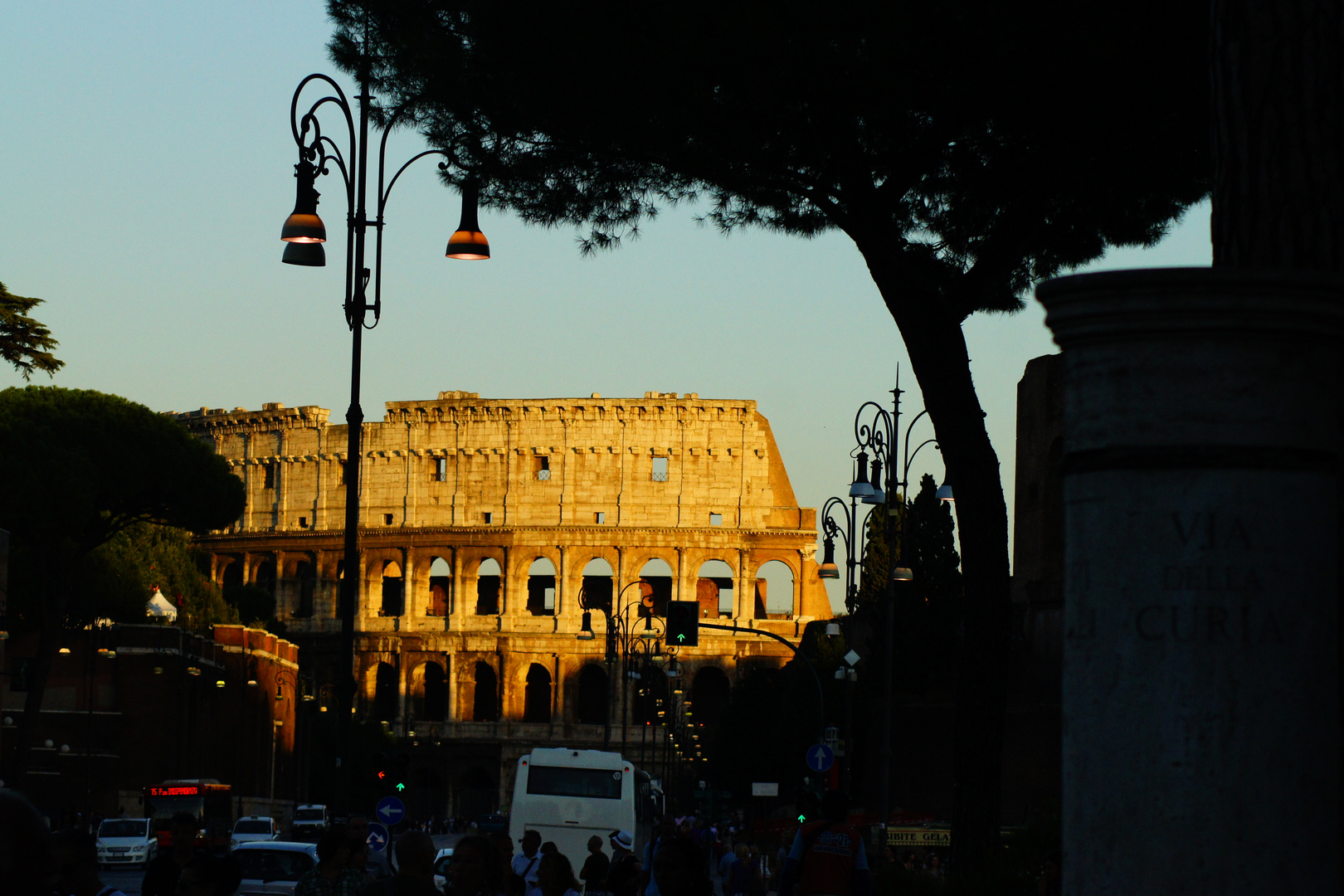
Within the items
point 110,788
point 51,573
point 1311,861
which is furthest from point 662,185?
point 110,788

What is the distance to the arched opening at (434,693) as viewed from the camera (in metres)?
89.2

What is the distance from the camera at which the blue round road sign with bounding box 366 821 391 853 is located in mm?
16484

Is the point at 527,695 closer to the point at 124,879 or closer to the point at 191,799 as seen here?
the point at 191,799

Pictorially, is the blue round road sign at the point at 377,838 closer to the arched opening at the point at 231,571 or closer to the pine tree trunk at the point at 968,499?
the pine tree trunk at the point at 968,499

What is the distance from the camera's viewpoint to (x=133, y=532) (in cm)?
5722

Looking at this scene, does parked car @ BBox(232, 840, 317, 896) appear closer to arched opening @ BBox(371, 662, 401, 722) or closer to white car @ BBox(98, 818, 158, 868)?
white car @ BBox(98, 818, 158, 868)

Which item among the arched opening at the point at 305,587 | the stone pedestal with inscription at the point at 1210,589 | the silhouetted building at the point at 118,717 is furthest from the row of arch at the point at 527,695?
the stone pedestal with inscription at the point at 1210,589

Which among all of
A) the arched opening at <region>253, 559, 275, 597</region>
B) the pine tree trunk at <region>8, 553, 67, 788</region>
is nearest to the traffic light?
the pine tree trunk at <region>8, 553, 67, 788</region>

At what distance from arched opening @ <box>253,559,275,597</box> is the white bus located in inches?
2592

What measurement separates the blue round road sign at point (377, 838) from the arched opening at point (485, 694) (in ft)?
235

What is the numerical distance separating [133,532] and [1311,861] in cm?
5698

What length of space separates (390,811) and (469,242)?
6052mm

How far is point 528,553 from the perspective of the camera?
86625 mm

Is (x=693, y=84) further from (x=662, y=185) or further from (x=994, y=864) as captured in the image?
(x=994, y=864)
